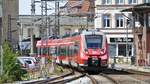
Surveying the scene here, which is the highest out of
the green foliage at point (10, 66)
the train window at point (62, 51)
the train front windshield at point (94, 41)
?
the train front windshield at point (94, 41)

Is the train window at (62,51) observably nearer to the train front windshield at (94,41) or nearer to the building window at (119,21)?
the train front windshield at (94,41)

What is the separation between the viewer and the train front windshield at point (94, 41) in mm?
43906

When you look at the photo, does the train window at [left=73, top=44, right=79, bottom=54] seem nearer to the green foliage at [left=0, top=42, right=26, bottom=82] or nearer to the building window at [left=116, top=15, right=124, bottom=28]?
the green foliage at [left=0, top=42, right=26, bottom=82]

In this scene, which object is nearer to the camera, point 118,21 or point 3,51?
point 3,51

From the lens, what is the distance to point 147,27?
71312 mm

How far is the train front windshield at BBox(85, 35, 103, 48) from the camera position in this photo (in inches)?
1729

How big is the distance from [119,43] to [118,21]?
3834 mm

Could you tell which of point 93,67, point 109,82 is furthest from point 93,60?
point 109,82

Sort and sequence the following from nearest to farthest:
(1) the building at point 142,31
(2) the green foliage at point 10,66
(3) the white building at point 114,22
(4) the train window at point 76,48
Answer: (2) the green foliage at point 10,66, (4) the train window at point 76,48, (1) the building at point 142,31, (3) the white building at point 114,22

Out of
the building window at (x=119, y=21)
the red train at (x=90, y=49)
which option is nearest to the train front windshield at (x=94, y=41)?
the red train at (x=90, y=49)

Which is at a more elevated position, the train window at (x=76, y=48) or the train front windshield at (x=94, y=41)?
the train front windshield at (x=94, y=41)

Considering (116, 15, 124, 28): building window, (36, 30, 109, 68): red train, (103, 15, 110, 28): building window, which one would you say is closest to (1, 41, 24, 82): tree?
(36, 30, 109, 68): red train

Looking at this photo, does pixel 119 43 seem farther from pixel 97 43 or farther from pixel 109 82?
pixel 109 82

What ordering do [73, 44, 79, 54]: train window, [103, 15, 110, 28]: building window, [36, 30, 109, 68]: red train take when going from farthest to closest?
[103, 15, 110, 28]: building window, [73, 44, 79, 54]: train window, [36, 30, 109, 68]: red train
